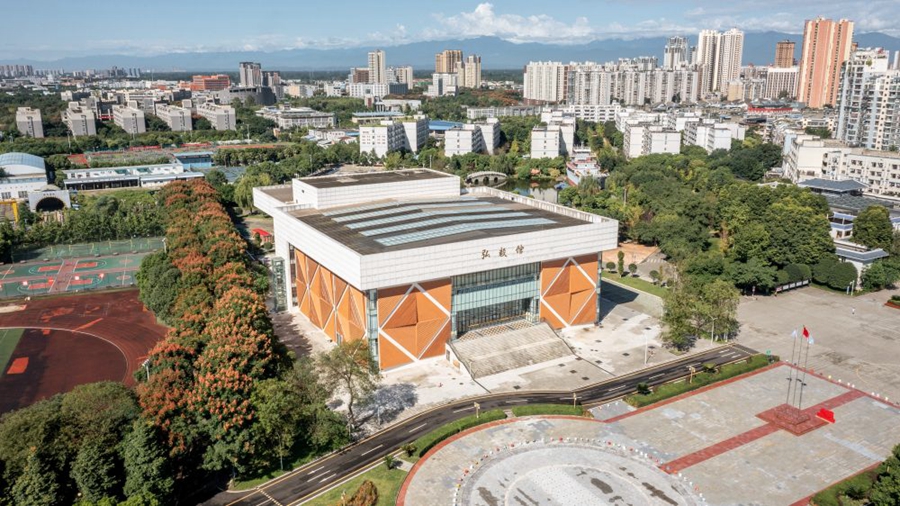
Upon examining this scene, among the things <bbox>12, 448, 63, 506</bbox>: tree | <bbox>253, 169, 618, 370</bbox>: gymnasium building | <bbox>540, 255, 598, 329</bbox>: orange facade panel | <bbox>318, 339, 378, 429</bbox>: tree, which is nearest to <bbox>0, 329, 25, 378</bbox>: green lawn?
<bbox>253, 169, 618, 370</bbox>: gymnasium building

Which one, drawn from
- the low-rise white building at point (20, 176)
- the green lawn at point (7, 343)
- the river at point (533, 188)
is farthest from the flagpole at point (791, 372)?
the low-rise white building at point (20, 176)

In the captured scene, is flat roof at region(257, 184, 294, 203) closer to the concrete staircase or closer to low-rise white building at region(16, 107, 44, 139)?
the concrete staircase

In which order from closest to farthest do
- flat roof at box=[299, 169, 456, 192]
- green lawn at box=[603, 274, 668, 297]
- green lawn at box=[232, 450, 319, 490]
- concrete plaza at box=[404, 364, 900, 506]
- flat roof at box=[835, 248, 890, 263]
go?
1. concrete plaza at box=[404, 364, 900, 506]
2. green lawn at box=[232, 450, 319, 490]
3. flat roof at box=[299, 169, 456, 192]
4. green lawn at box=[603, 274, 668, 297]
5. flat roof at box=[835, 248, 890, 263]

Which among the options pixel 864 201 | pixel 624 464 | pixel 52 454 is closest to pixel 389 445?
pixel 624 464

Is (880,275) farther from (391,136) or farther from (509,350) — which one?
(391,136)

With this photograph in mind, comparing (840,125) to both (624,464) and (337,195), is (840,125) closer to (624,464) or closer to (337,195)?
(337,195)

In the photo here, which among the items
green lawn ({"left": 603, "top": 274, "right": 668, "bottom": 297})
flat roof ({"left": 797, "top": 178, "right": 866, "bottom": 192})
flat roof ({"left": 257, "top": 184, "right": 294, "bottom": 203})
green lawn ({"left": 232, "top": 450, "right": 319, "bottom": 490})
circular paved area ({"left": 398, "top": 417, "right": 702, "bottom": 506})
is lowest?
green lawn ({"left": 232, "top": 450, "right": 319, "bottom": 490})
